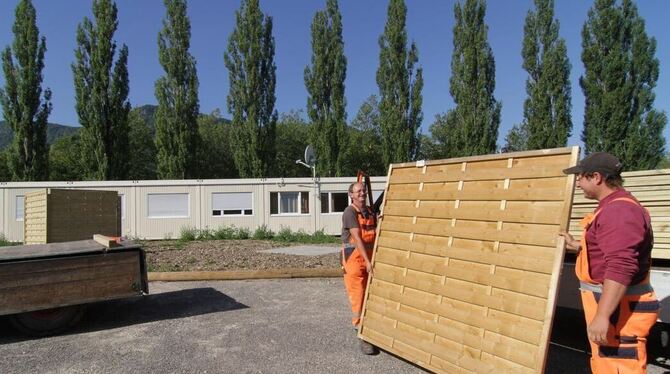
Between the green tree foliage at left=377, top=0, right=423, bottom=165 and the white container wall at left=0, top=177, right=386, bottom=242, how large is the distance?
8999 millimetres

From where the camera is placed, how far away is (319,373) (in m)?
4.47

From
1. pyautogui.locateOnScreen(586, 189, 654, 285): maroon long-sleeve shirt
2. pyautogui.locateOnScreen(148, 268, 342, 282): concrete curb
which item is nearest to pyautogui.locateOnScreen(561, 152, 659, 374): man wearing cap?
pyautogui.locateOnScreen(586, 189, 654, 285): maroon long-sleeve shirt

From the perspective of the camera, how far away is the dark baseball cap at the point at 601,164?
297 centimetres

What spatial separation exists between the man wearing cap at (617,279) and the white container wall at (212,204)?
684 inches

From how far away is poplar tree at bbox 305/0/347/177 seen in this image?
28.7 meters

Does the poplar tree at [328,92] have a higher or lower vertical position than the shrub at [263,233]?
higher

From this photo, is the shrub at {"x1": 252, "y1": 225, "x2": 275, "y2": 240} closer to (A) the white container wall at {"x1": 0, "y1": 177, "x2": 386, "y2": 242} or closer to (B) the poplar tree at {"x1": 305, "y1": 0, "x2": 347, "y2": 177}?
(A) the white container wall at {"x1": 0, "y1": 177, "x2": 386, "y2": 242}

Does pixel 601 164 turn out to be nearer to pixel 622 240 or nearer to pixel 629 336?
pixel 622 240

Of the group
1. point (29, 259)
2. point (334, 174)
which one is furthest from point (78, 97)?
point (29, 259)

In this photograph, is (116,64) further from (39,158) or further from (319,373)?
Result: (319,373)

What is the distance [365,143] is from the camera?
5000 centimetres

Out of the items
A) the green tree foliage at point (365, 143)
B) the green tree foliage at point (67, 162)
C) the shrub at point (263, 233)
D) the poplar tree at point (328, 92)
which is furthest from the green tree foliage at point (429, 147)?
the green tree foliage at point (67, 162)

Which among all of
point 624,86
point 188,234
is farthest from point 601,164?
point 624,86

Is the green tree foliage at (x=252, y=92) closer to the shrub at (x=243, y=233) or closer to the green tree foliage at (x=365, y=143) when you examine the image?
the shrub at (x=243, y=233)
